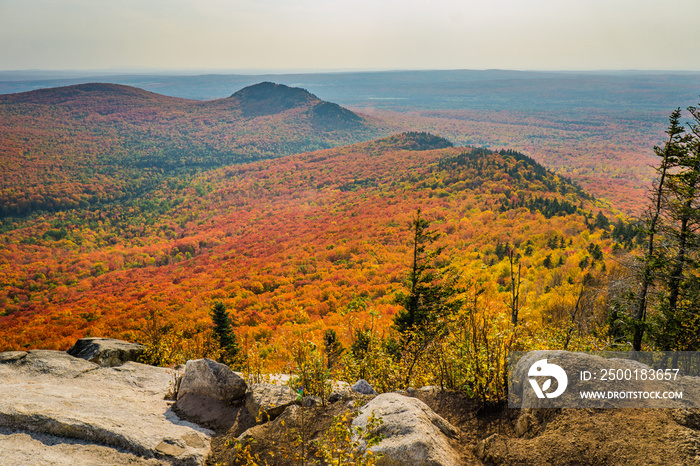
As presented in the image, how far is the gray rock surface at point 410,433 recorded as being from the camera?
4695mm

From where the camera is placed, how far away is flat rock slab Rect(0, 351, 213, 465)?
5492mm

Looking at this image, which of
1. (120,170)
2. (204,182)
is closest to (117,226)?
(204,182)

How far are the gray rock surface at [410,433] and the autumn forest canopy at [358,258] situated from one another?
0.95m

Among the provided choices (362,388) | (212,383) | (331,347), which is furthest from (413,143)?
(212,383)

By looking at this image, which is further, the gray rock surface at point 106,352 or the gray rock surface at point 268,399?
the gray rock surface at point 106,352

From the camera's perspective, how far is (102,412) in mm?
6438

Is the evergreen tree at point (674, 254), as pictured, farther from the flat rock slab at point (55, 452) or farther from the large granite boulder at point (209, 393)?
the flat rock slab at point (55, 452)

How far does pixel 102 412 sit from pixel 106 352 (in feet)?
20.2

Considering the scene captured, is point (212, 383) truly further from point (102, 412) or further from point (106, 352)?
point (106, 352)

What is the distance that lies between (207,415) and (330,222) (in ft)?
246

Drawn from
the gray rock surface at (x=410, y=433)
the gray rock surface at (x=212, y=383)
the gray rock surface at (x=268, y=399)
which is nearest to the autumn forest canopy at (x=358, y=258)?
the gray rock surface at (x=212, y=383)

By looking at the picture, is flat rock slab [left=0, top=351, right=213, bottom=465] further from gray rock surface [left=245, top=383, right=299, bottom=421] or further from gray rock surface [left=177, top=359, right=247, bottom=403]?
gray rock surface [left=245, top=383, right=299, bottom=421]

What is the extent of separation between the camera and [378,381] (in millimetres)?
8172

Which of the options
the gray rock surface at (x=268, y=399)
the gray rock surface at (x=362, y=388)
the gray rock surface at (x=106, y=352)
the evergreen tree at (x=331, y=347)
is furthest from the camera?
the evergreen tree at (x=331, y=347)
